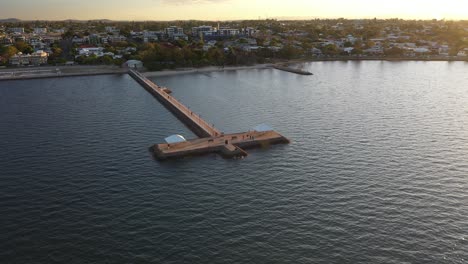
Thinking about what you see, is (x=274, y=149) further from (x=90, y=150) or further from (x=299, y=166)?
(x=90, y=150)

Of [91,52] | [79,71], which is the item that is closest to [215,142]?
[79,71]

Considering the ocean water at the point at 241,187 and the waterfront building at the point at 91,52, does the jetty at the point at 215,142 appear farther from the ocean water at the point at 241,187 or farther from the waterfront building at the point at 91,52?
the waterfront building at the point at 91,52

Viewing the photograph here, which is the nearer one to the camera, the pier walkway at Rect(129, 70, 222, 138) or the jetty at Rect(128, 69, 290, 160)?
the jetty at Rect(128, 69, 290, 160)

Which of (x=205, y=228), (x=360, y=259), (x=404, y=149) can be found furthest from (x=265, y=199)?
(x=404, y=149)

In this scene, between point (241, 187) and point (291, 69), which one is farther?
point (291, 69)

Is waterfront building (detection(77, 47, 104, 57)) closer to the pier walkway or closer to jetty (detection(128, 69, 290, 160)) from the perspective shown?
the pier walkway

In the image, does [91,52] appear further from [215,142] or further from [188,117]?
[215,142]

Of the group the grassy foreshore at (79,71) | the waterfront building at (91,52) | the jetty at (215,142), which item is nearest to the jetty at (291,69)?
the grassy foreshore at (79,71)

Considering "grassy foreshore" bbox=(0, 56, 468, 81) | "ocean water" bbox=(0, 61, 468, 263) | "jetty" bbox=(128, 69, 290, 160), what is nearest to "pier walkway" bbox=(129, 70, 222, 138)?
"jetty" bbox=(128, 69, 290, 160)
